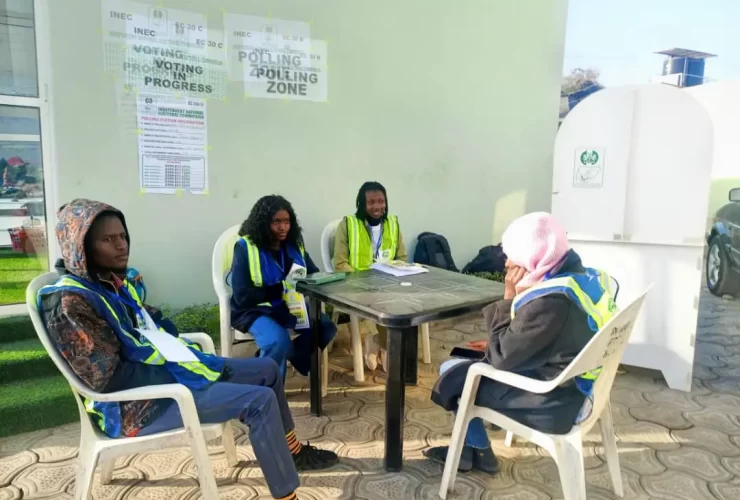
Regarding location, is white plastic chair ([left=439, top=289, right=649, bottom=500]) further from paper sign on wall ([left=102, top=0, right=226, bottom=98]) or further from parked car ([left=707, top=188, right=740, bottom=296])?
parked car ([left=707, top=188, right=740, bottom=296])

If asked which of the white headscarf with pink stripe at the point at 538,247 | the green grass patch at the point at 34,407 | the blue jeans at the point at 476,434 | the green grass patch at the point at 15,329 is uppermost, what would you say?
the white headscarf with pink stripe at the point at 538,247

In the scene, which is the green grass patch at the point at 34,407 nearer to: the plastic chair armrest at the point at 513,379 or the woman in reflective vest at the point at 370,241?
the woman in reflective vest at the point at 370,241

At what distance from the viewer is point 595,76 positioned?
415 inches

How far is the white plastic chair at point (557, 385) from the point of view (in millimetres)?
1899

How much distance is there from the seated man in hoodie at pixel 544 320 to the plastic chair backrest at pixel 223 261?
180 cm

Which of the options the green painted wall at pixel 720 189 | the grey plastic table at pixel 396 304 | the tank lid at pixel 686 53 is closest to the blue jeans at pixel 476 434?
the grey plastic table at pixel 396 304

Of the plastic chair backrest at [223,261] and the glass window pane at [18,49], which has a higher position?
the glass window pane at [18,49]

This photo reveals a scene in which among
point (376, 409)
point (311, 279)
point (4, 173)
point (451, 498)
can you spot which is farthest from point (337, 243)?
point (4, 173)

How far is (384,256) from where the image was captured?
3.96 m

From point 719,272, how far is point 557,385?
5.44 m

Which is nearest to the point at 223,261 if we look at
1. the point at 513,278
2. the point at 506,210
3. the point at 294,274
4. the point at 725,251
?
the point at 294,274

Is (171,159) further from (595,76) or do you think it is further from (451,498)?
(595,76)

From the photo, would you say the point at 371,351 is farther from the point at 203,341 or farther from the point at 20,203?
the point at 20,203

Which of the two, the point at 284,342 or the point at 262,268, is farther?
the point at 262,268
